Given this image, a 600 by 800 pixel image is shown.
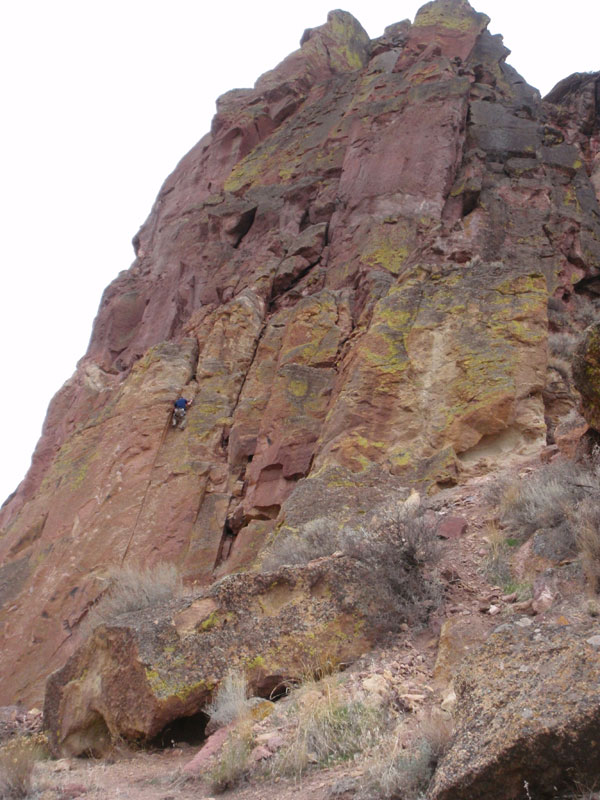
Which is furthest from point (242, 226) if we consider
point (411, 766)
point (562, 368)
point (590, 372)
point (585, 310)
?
point (411, 766)

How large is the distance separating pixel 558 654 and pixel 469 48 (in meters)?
32.1

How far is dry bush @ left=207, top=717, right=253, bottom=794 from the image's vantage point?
17.3 feet

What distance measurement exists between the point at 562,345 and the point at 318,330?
215 inches

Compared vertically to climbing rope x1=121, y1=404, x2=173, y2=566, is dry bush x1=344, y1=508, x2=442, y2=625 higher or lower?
lower

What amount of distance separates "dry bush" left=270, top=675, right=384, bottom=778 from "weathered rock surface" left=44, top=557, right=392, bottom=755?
119cm

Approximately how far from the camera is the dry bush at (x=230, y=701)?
6.23 m

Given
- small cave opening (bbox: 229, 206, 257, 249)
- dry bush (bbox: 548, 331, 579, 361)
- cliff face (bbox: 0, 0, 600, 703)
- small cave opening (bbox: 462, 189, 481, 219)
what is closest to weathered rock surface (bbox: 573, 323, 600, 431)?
cliff face (bbox: 0, 0, 600, 703)

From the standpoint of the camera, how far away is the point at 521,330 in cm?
1329

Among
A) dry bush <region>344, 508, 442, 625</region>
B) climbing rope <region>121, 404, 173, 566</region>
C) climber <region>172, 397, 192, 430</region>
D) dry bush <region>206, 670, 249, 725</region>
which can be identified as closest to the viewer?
dry bush <region>206, 670, 249, 725</region>

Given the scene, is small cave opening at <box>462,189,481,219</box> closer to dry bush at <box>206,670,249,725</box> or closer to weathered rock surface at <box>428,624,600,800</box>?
dry bush at <box>206,670,249,725</box>

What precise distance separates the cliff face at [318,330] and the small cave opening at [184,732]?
12.9 ft

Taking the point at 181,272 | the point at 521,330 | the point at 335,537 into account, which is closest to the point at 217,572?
the point at 335,537

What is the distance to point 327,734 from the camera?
5.25 metres

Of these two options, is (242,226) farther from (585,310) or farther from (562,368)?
(562,368)
